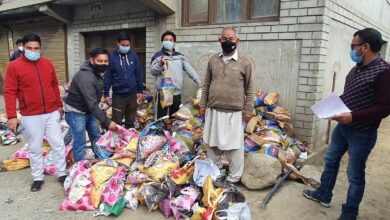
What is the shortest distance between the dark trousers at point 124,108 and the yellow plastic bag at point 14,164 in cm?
145

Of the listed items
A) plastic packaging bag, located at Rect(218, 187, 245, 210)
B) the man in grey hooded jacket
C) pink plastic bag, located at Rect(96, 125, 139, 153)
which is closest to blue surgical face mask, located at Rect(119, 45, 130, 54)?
the man in grey hooded jacket

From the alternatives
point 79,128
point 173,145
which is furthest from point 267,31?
point 79,128

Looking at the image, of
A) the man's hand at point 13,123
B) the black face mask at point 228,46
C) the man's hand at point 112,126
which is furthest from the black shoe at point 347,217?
the man's hand at point 13,123

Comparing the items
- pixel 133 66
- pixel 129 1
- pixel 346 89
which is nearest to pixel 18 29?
pixel 129 1

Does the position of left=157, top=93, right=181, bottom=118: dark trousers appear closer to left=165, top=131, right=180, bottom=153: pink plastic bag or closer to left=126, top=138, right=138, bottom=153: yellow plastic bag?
left=165, top=131, right=180, bottom=153: pink plastic bag

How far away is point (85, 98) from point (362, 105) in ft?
9.77

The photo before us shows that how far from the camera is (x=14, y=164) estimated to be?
425 centimetres

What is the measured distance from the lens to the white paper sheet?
2582 millimetres

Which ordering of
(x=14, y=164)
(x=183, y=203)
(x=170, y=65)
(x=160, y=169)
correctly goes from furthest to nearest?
(x=170, y=65) → (x=14, y=164) → (x=160, y=169) → (x=183, y=203)

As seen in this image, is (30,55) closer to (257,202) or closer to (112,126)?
(112,126)

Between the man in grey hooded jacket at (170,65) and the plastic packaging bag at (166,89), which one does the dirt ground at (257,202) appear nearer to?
the plastic packaging bag at (166,89)

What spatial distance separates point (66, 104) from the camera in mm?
3691

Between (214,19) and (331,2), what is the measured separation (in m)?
2.07

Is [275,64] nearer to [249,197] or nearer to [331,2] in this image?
[331,2]
